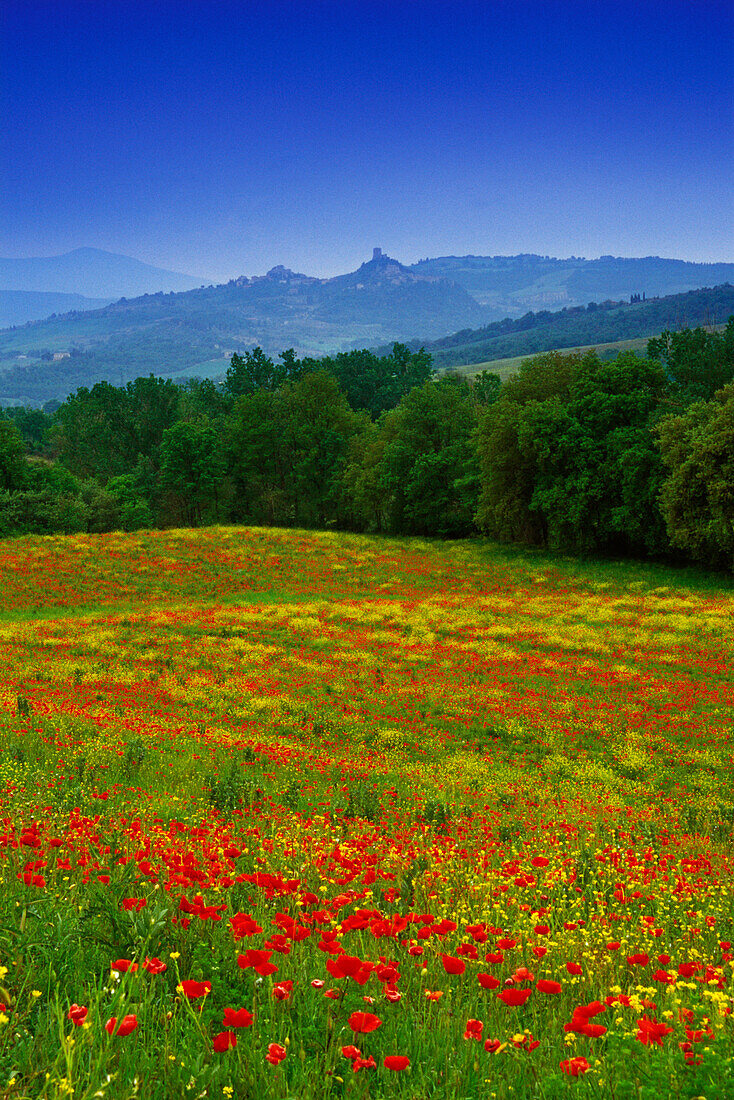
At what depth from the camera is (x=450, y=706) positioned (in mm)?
17047

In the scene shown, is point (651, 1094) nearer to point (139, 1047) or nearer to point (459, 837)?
point (139, 1047)

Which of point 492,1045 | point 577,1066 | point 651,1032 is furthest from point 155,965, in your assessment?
point 651,1032

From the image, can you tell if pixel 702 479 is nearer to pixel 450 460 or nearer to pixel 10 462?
pixel 450 460

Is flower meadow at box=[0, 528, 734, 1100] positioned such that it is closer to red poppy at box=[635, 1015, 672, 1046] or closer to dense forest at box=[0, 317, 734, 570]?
red poppy at box=[635, 1015, 672, 1046]

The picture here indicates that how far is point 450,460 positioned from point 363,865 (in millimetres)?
58026

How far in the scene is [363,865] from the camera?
6.16 metres

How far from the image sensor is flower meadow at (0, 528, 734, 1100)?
2.92 m

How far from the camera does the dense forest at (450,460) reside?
148 feet

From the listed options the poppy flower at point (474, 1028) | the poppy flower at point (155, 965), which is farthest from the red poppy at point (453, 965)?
the poppy flower at point (155, 965)

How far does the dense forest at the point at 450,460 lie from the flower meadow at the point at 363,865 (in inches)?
854

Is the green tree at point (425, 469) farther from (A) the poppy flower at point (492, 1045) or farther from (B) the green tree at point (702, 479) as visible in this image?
(A) the poppy flower at point (492, 1045)

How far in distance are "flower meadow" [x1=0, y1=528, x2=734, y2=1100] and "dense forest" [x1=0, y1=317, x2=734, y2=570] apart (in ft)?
71.2

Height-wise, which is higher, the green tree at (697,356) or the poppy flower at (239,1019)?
the green tree at (697,356)

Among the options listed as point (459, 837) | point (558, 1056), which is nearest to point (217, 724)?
point (459, 837)
